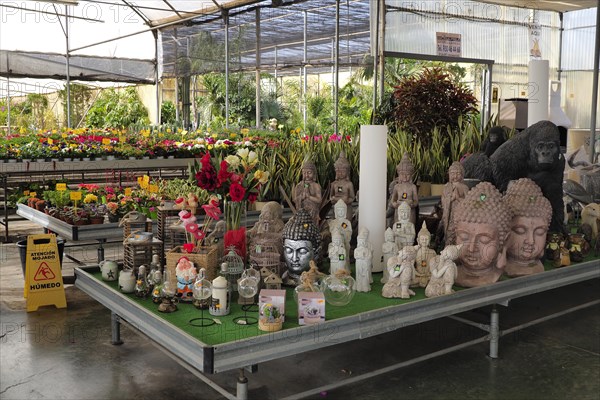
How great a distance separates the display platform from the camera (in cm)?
254

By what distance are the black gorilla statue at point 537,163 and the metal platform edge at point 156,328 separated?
2629 mm

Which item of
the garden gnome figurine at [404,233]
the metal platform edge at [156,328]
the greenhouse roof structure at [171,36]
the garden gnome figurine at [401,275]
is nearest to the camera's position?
the metal platform edge at [156,328]

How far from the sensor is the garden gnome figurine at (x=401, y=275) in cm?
329

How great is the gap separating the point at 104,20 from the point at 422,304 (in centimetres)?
1308

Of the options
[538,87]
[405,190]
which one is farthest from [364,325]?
[538,87]

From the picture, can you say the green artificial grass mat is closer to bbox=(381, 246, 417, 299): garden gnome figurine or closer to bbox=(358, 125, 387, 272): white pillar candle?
bbox=(381, 246, 417, 299): garden gnome figurine

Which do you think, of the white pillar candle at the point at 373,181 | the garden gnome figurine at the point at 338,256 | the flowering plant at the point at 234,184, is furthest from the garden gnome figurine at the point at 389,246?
the flowering plant at the point at 234,184

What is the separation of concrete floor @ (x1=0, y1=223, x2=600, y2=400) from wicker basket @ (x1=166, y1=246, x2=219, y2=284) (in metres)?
0.60

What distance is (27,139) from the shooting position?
356 inches

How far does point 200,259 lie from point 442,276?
50.5 inches

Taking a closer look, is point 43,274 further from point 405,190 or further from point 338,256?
point 405,190

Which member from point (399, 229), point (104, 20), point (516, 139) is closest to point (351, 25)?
point (104, 20)

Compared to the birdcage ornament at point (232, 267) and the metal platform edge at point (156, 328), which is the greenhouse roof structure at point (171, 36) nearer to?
the birdcage ornament at point (232, 267)

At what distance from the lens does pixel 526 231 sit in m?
3.82
